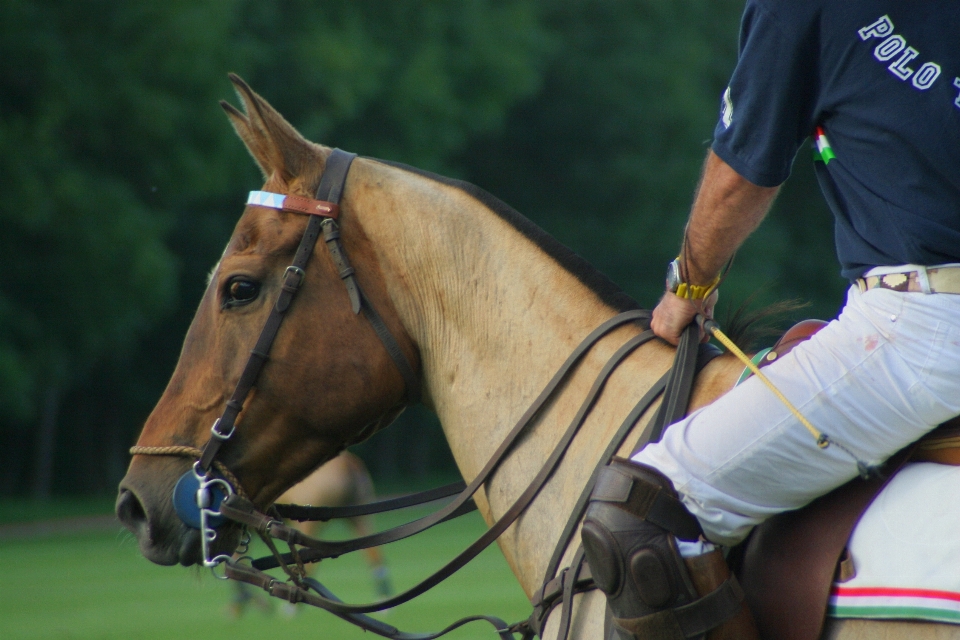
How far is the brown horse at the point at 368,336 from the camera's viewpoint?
311 cm

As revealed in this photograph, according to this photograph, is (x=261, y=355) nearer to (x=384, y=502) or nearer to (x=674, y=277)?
(x=384, y=502)

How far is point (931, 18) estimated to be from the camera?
233 cm

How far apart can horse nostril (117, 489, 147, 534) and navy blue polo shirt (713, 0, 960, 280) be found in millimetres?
1896

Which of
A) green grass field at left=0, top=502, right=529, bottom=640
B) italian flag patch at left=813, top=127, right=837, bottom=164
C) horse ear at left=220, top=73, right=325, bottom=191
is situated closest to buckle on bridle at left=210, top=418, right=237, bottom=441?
horse ear at left=220, top=73, right=325, bottom=191

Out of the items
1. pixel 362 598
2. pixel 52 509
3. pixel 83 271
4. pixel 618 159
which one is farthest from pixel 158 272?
pixel 618 159

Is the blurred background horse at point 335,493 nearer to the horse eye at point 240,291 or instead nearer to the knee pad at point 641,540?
Result: the horse eye at point 240,291

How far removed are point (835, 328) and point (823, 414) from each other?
0.63ft

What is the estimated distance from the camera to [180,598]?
1306 cm

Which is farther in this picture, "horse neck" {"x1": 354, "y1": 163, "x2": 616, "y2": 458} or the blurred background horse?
the blurred background horse

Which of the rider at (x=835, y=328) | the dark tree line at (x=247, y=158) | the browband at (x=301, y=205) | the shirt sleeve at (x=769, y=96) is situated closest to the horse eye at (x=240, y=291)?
the browband at (x=301, y=205)

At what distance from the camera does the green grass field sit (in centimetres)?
1044

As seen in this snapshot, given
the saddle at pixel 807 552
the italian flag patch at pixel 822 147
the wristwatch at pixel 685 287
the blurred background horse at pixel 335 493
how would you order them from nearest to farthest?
the saddle at pixel 807 552
the italian flag patch at pixel 822 147
the wristwatch at pixel 685 287
the blurred background horse at pixel 335 493

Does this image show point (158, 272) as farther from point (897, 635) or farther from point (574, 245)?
point (897, 635)

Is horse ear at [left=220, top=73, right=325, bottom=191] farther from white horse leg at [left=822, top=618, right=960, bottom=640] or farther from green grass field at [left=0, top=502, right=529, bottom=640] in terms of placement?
green grass field at [left=0, top=502, right=529, bottom=640]
